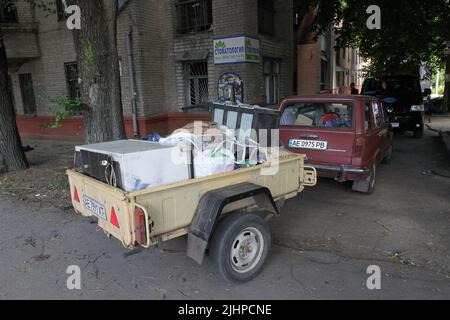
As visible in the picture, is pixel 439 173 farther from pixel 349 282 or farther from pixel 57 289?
pixel 57 289

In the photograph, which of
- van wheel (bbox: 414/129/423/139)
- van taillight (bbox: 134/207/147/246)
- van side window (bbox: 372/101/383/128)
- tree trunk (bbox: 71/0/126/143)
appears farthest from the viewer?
van wheel (bbox: 414/129/423/139)

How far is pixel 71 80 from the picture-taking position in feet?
42.5

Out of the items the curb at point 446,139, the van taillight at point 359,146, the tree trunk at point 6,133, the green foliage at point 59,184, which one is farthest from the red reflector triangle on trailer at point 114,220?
the curb at point 446,139

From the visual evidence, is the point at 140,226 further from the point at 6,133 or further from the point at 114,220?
the point at 6,133

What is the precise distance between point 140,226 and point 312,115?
13.9 feet

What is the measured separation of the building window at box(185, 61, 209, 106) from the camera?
37.0ft

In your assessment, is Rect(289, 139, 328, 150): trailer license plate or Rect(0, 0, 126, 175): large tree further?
Rect(0, 0, 126, 175): large tree

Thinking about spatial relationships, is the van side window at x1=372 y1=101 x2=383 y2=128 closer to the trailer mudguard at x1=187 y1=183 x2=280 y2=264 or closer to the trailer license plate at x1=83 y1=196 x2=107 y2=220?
the trailer mudguard at x1=187 y1=183 x2=280 y2=264

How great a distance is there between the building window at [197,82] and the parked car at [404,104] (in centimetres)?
570

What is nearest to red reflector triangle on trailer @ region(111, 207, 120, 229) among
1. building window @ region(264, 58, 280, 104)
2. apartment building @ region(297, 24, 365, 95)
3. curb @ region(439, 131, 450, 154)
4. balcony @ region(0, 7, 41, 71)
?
curb @ region(439, 131, 450, 154)

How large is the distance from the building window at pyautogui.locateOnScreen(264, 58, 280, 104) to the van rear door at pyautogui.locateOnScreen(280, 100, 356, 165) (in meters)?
5.69

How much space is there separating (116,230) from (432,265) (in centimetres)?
319

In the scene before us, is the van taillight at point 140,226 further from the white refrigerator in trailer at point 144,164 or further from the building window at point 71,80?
the building window at point 71,80

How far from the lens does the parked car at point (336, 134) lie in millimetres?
5469
